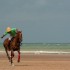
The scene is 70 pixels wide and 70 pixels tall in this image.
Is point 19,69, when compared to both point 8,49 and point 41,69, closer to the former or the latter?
point 41,69

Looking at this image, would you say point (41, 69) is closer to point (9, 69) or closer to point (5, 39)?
point (9, 69)

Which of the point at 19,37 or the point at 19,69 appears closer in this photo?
the point at 19,69

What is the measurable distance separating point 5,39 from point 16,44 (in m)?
0.94

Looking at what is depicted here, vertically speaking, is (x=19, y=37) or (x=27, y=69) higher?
(x=19, y=37)

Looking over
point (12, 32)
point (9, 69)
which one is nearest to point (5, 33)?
point (12, 32)

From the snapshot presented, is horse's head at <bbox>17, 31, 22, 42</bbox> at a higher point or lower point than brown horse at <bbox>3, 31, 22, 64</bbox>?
higher

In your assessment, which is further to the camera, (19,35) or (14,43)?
(14,43)

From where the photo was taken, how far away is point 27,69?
19.3 metres

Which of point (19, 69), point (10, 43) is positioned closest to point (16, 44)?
point (10, 43)

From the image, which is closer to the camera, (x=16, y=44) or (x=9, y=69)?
(x=9, y=69)

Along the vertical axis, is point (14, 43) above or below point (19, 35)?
below

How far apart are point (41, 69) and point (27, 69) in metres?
0.69

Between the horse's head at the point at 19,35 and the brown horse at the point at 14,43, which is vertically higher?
the horse's head at the point at 19,35

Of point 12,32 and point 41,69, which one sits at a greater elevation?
Answer: point 12,32
